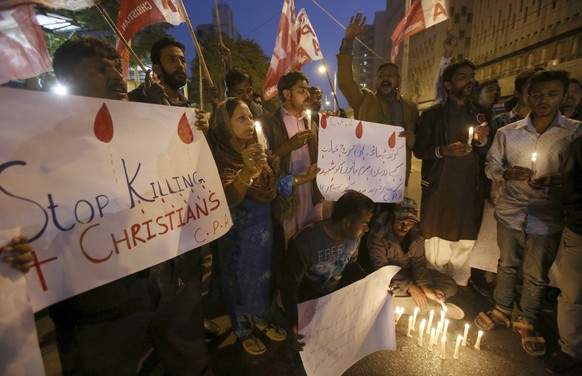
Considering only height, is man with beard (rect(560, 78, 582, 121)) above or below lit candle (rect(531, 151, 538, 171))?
above

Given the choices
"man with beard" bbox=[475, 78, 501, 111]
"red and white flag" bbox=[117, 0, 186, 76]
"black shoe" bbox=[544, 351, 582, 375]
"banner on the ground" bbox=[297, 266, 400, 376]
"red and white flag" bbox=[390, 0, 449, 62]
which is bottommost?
"black shoe" bbox=[544, 351, 582, 375]

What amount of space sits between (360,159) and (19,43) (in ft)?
7.31

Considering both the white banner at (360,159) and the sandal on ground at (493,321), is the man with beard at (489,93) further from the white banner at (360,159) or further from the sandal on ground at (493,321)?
the sandal on ground at (493,321)

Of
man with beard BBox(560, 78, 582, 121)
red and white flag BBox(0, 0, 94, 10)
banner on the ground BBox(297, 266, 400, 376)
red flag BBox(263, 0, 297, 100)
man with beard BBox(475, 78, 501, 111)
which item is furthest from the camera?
red flag BBox(263, 0, 297, 100)

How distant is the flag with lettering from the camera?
179 inches

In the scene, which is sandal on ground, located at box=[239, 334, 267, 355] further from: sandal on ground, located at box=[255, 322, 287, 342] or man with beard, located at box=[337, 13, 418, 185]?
man with beard, located at box=[337, 13, 418, 185]

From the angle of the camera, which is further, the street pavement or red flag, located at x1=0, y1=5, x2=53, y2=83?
the street pavement

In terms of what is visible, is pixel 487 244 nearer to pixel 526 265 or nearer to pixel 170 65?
pixel 526 265

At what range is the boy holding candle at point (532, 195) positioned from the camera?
7.72ft

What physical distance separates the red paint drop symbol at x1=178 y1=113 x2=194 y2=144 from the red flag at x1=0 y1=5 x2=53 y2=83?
0.64 meters

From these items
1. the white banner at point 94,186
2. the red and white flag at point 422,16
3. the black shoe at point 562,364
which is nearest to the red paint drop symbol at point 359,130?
the white banner at point 94,186

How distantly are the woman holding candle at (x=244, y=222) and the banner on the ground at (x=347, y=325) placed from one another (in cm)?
58

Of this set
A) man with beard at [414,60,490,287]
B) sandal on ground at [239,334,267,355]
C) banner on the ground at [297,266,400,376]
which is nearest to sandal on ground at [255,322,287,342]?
sandal on ground at [239,334,267,355]

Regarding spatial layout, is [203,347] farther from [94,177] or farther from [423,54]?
[423,54]
